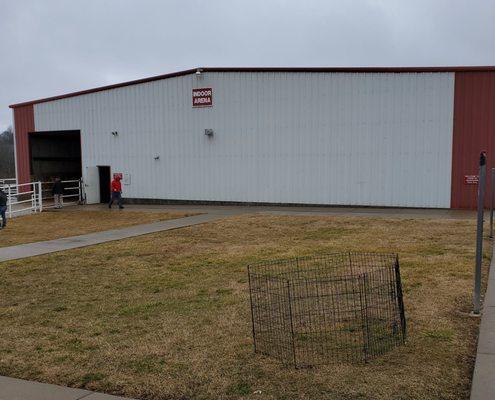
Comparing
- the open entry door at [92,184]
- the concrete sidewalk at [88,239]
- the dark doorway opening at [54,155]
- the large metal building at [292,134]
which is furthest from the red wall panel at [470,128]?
the dark doorway opening at [54,155]

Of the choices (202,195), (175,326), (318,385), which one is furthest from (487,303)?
(202,195)

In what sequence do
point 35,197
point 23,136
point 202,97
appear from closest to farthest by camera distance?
point 202,97
point 35,197
point 23,136

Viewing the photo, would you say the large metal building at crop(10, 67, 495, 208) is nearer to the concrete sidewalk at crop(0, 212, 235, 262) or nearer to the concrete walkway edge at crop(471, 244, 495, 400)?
the concrete sidewalk at crop(0, 212, 235, 262)

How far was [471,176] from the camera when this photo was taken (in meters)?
20.2

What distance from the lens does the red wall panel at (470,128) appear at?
19766 millimetres

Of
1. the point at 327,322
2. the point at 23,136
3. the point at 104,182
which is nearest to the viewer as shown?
the point at 327,322

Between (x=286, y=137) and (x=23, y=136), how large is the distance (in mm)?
18037

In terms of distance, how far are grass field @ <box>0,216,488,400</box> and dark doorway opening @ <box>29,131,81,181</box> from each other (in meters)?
22.4

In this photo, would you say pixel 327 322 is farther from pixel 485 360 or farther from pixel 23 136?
pixel 23 136

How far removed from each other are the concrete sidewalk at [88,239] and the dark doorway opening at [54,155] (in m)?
15.8

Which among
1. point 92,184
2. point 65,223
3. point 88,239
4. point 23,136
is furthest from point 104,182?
point 88,239

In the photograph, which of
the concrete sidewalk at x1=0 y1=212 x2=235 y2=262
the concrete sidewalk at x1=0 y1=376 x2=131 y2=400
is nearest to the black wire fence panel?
the concrete sidewalk at x1=0 y1=376 x2=131 y2=400

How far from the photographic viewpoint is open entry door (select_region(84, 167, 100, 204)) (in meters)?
27.8

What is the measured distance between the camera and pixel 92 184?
28.0m
